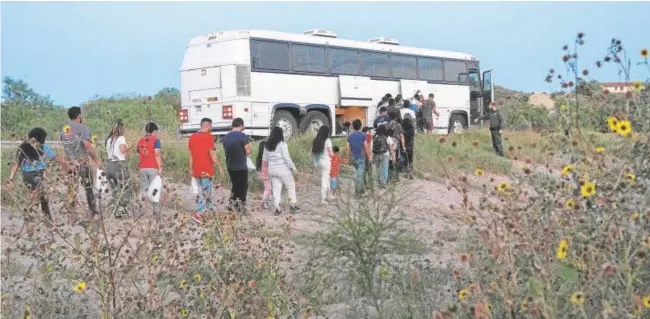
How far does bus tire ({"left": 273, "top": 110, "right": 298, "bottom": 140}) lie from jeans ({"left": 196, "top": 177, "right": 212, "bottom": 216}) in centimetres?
897

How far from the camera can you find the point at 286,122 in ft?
61.6

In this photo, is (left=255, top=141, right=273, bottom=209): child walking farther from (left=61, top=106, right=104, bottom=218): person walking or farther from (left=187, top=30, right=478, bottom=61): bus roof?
(left=187, top=30, right=478, bottom=61): bus roof

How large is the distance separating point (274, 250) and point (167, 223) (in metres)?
0.67

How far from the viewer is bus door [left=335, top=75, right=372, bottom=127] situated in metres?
19.9

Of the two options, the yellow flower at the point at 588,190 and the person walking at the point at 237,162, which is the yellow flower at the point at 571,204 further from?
the person walking at the point at 237,162

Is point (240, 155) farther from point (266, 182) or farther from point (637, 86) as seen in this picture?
point (637, 86)

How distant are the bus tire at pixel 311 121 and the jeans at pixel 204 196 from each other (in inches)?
385

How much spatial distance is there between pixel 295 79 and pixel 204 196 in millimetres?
13734

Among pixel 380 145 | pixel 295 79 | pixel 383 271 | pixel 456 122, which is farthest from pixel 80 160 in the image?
pixel 456 122

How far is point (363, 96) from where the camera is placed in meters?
20.4

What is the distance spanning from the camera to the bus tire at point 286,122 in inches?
728

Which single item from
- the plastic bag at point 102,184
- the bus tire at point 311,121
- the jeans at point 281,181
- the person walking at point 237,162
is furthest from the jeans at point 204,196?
the bus tire at point 311,121

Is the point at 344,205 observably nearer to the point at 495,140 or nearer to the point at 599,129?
the point at 599,129

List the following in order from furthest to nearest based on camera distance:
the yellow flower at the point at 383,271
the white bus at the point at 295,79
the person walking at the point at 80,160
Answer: the white bus at the point at 295,79 → the person walking at the point at 80,160 → the yellow flower at the point at 383,271
